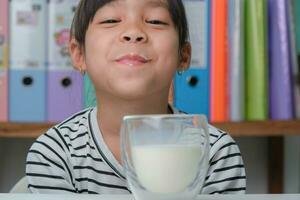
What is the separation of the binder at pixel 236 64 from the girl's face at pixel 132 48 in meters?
0.36

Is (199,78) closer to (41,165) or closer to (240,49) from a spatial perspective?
(240,49)

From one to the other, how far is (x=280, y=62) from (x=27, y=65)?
0.48 meters

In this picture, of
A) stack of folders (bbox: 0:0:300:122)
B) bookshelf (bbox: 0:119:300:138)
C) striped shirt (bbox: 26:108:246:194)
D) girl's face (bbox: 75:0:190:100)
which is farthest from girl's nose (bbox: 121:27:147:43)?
bookshelf (bbox: 0:119:300:138)

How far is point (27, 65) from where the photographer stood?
879 millimetres

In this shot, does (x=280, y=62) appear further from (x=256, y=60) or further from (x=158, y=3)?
(x=158, y=3)

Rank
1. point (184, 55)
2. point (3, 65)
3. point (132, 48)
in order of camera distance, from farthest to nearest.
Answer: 1. point (3, 65)
2. point (184, 55)
3. point (132, 48)

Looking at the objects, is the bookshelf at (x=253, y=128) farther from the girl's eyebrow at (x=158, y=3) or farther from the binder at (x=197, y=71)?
the girl's eyebrow at (x=158, y=3)

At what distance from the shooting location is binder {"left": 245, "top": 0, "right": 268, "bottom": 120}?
3.03ft

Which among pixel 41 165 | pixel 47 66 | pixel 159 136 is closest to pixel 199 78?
pixel 47 66

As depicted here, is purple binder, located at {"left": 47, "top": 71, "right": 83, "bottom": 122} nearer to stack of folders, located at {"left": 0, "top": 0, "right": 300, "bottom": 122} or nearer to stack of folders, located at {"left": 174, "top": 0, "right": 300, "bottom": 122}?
stack of folders, located at {"left": 0, "top": 0, "right": 300, "bottom": 122}

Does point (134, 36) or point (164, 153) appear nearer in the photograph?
point (164, 153)

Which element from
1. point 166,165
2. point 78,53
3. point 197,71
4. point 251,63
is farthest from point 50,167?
point 251,63

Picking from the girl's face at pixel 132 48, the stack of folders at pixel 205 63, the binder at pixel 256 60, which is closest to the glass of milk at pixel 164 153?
the girl's face at pixel 132 48

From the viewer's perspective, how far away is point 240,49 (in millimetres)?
916
